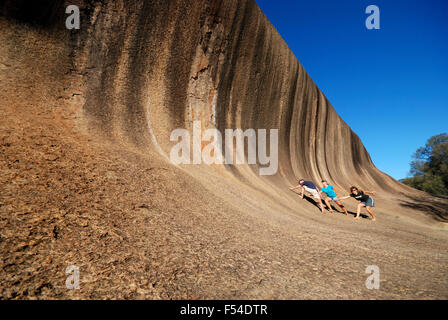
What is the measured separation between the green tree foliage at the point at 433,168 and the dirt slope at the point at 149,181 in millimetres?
23040

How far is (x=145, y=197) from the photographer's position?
265 cm

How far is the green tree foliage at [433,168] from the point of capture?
2200cm

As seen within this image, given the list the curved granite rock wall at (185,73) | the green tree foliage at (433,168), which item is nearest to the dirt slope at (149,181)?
the curved granite rock wall at (185,73)

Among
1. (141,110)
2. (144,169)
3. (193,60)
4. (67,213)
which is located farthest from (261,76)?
(67,213)

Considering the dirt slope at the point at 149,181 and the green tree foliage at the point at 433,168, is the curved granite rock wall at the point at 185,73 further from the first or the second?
the green tree foliage at the point at 433,168

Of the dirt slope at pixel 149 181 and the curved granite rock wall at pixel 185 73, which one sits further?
the curved granite rock wall at pixel 185 73

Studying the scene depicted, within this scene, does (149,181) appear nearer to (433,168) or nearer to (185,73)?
(185,73)

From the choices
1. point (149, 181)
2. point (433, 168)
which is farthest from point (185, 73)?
point (433, 168)

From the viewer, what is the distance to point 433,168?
24625 millimetres

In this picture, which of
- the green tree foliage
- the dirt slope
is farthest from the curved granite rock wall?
the green tree foliage

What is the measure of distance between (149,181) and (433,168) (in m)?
31.7

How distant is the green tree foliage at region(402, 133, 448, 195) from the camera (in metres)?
22.0

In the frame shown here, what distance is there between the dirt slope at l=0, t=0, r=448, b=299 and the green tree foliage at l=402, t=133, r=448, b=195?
75.6 feet

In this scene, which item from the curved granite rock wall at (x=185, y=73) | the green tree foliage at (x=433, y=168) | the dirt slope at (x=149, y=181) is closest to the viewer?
the dirt slope at (x=149, y=181)
